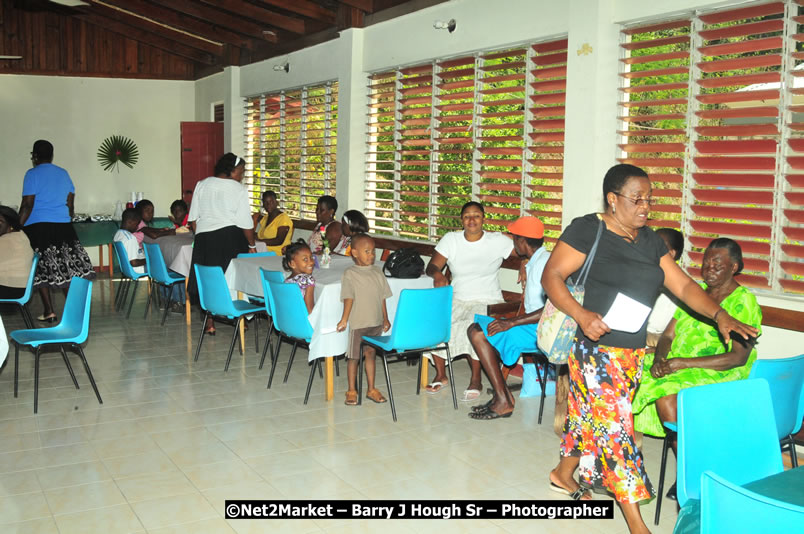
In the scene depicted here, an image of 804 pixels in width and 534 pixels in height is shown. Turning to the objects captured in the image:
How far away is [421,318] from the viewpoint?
5070mm

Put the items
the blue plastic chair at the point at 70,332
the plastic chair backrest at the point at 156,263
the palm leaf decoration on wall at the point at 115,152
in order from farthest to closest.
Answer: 1. the palm leaf decoration on wall at the point at 115,152
2. the plastic chair backrest at the point at 156,263
3. the blue plastic chair at the point at 70,332

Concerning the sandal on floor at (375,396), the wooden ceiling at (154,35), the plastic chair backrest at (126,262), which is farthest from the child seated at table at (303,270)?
the wooden ceiling at (154,35)

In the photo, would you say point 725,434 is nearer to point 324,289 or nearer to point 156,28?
point 324,289

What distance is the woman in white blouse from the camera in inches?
282

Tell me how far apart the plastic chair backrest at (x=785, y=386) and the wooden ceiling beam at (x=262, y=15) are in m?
8.16

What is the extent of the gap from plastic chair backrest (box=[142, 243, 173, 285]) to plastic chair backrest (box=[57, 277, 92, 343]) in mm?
2672

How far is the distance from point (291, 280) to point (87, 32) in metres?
9.20

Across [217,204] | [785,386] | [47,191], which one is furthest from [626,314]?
[47,191]

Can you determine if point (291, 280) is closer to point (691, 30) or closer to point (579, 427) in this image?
point (579, 427)

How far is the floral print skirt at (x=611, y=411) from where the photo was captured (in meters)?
3.24

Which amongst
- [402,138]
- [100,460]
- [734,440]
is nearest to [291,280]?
[100,460]

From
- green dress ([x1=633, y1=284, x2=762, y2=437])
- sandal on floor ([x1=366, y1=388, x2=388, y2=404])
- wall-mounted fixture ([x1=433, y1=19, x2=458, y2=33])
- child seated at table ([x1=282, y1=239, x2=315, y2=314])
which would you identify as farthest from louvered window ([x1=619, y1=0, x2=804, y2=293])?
child seated at table ([x1=282, y1=239, x2=315, y2=314])

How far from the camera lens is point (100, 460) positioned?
167 inches

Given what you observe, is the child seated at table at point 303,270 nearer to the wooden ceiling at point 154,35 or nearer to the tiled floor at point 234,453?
the tiled floor at point 234,453
